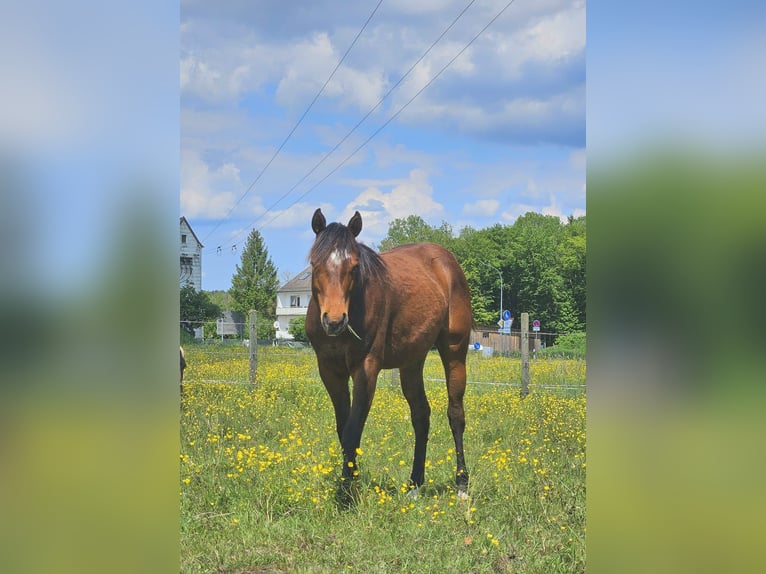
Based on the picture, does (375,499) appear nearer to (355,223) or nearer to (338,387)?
(338,387)

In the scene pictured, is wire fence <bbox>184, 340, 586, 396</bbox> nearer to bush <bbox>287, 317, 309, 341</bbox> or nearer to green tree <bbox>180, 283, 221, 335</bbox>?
green tree <bbox>180, 283, 221, 335</bbox>

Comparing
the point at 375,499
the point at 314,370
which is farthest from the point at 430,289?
the point at 314,370

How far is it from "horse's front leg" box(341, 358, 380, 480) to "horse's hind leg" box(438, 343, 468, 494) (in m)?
1.45

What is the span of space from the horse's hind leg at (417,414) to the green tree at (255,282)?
88.8ft

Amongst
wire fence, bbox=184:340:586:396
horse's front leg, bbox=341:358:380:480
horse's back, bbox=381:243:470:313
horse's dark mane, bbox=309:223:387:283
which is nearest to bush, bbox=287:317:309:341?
wire fence, bbox=184:340:586:396

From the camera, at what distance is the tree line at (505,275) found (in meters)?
31.1

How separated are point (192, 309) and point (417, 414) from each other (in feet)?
46.5

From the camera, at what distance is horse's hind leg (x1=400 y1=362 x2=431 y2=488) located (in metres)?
6.02
